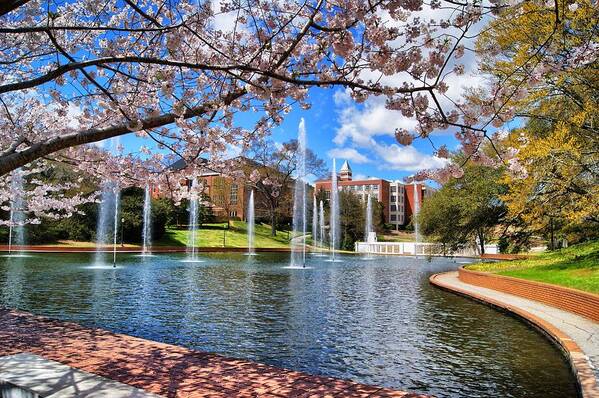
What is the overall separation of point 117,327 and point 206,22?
6800mm

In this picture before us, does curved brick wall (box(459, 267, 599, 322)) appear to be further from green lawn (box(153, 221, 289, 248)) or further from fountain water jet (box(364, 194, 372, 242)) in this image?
fountain water jet (box(364, 194, 372, 242))

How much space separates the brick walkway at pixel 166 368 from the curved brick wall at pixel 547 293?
7110 mm

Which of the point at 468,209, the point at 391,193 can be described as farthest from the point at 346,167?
the point at 468,209

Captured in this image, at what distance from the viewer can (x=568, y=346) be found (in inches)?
311

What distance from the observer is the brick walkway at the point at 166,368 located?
548cm

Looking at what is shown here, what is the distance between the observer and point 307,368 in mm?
7246

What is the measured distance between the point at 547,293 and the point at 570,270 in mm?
3645

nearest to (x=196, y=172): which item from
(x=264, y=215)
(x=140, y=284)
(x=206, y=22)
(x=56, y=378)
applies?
(x=206, y=22)

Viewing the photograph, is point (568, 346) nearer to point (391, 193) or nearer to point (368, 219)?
point (368, 219)

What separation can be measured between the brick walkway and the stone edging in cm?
234

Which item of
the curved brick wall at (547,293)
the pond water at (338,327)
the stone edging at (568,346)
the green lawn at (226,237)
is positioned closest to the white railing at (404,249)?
the green lawn at (226,237)

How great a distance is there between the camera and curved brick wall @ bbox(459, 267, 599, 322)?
34.2ft

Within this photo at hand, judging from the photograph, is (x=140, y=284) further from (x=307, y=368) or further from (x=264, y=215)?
(x=264, y=215)


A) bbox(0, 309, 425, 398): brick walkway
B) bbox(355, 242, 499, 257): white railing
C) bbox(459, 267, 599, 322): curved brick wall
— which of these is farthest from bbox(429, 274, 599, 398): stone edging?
bbox(355, 242, 499, 257): white railing
